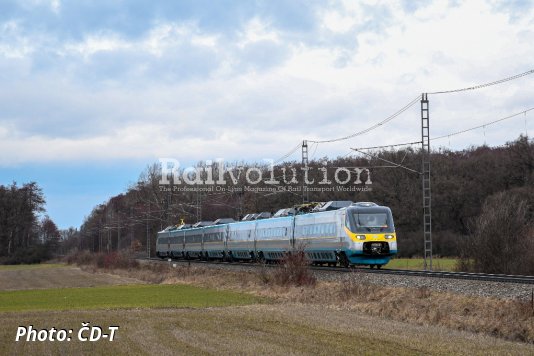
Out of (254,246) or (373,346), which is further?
(254,246)

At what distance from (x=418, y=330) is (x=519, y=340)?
9.34ft

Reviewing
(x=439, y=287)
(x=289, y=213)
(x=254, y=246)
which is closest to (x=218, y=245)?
(x=254, y=246)

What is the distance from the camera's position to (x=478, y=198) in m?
83.4

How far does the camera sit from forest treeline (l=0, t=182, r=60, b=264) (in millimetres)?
136250

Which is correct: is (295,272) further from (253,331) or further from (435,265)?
(435,265)

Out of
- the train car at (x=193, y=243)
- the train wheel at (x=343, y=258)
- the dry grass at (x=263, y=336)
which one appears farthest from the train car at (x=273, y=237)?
the dry grass at (x=263, y=336)

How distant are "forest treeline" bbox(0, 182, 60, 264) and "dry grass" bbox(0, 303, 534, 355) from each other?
4537 inches

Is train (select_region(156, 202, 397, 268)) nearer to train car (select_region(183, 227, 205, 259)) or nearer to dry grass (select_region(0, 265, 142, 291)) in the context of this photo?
train car (select_region(183, 227, 205, 259))

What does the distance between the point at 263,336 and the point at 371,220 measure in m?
19.9

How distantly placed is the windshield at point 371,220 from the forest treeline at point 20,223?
359 ft

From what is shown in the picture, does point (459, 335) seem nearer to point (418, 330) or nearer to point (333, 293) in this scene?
point (418, 330)

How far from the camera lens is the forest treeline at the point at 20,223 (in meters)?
136

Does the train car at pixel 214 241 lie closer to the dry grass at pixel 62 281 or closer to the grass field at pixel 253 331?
the dry grass at pixel 62 281

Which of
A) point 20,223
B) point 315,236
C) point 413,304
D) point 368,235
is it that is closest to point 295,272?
point 368,235
